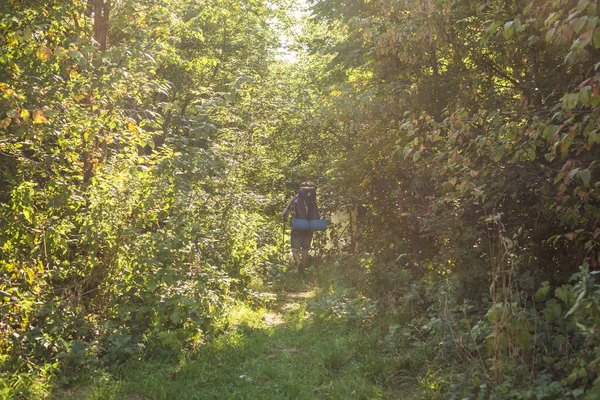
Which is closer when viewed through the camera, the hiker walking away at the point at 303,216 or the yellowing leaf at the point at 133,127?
the yellowing leaf at the point at 133,127

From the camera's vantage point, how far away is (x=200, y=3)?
10.4 meters

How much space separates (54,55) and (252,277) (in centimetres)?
569

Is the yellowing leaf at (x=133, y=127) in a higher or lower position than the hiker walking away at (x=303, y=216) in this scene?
higher

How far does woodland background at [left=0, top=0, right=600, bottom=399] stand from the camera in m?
4.50

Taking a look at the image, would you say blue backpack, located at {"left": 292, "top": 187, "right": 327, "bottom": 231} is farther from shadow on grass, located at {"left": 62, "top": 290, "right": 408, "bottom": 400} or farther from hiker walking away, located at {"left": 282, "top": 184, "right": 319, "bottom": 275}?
shadow on grass, located at {"left": 62, "top": 290, "right": 408, "bottom": 400}

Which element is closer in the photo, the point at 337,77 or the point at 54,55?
the point at 54,55

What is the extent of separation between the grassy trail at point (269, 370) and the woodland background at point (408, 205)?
0.85 feet

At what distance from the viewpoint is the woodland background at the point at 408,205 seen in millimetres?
4496

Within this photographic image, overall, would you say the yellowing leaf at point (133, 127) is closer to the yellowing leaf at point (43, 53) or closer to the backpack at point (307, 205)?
the yellowing leaf at point (43, 53)

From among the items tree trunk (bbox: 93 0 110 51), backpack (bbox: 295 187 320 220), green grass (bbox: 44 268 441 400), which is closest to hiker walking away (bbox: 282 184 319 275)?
backpack (bbox: 295 187 320 220)

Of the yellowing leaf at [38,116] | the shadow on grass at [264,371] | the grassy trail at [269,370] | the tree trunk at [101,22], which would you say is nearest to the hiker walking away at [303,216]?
the grassy trail at [269,370]

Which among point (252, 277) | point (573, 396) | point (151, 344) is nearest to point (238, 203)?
point (252, 277)

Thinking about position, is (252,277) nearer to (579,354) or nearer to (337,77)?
(337,77)

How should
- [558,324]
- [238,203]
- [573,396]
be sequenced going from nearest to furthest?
[573,396]
[558,324]
[238,203]
